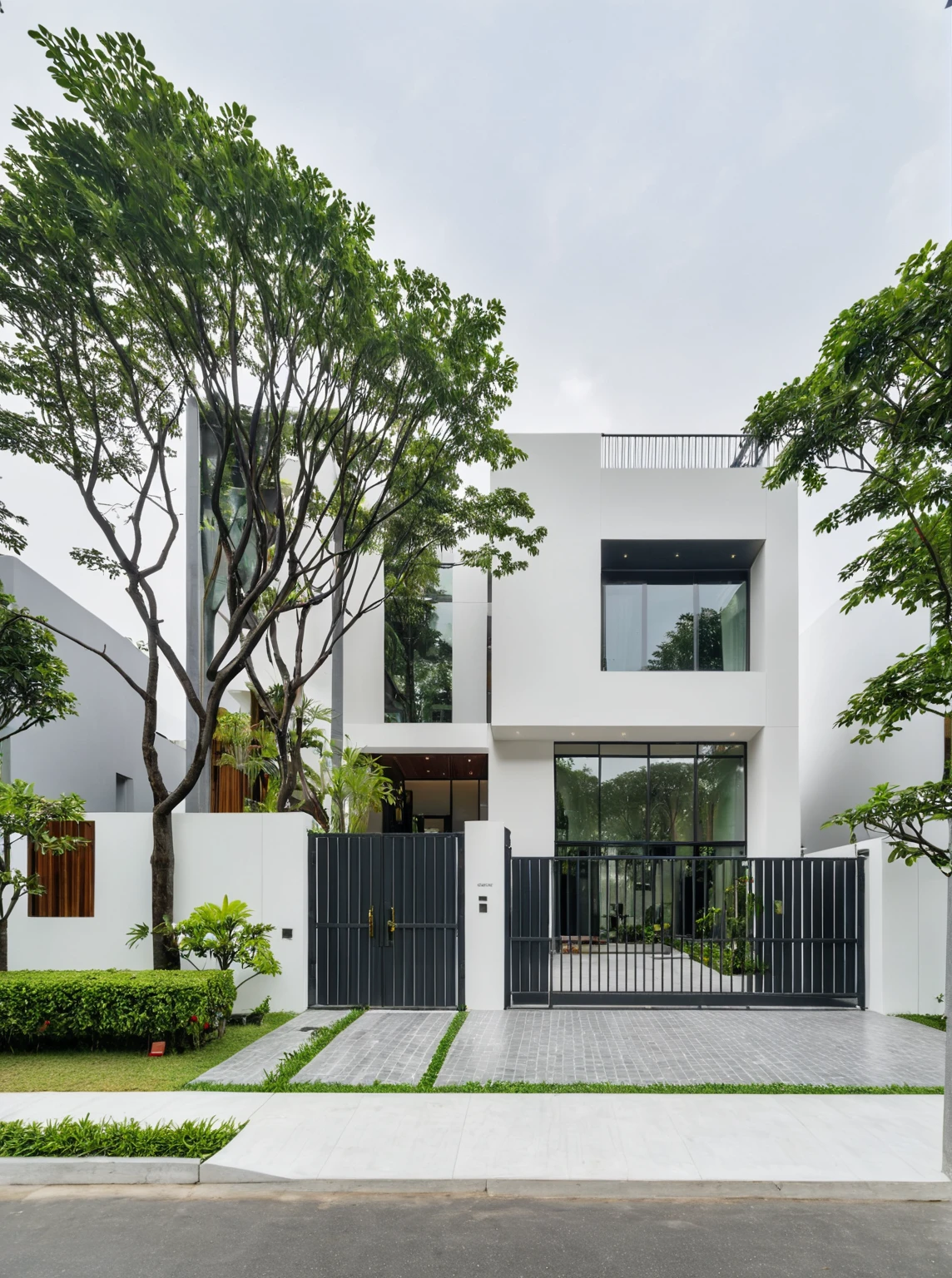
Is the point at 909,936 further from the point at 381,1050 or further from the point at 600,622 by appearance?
the point at 600,622

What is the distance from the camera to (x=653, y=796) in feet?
62.8

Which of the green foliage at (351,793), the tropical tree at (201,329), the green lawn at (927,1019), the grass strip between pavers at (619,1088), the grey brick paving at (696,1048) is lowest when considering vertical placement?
the green lawn at (927,1019)

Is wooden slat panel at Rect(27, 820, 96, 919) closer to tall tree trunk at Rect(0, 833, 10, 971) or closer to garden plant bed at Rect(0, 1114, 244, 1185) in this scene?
tall tree trunk at Rect(0, 833, 10, 971)

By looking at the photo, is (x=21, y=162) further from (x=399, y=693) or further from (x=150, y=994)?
(x=399, y=693)

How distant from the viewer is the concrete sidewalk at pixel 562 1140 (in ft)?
18.8

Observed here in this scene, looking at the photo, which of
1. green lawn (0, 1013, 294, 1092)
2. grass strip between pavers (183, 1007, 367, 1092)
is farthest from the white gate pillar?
green lawn (0, 1013, 294, 1092)

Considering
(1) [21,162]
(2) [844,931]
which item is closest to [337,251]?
(1) [21,162]

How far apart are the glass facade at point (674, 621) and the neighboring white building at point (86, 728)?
11.3 meters

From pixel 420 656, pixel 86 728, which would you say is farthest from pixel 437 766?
pixel 86 728

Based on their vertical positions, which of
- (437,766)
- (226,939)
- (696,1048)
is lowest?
(696,1048)

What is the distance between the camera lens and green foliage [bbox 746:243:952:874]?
7398 mm

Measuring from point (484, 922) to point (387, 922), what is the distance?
1.30 m

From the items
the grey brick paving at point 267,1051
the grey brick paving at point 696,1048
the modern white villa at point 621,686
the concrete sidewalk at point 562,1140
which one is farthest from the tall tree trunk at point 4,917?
the modern white villa at point 621,686

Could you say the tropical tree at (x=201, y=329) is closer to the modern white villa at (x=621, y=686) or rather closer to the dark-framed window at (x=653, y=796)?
the modern white villa at (x=621, y=686)
